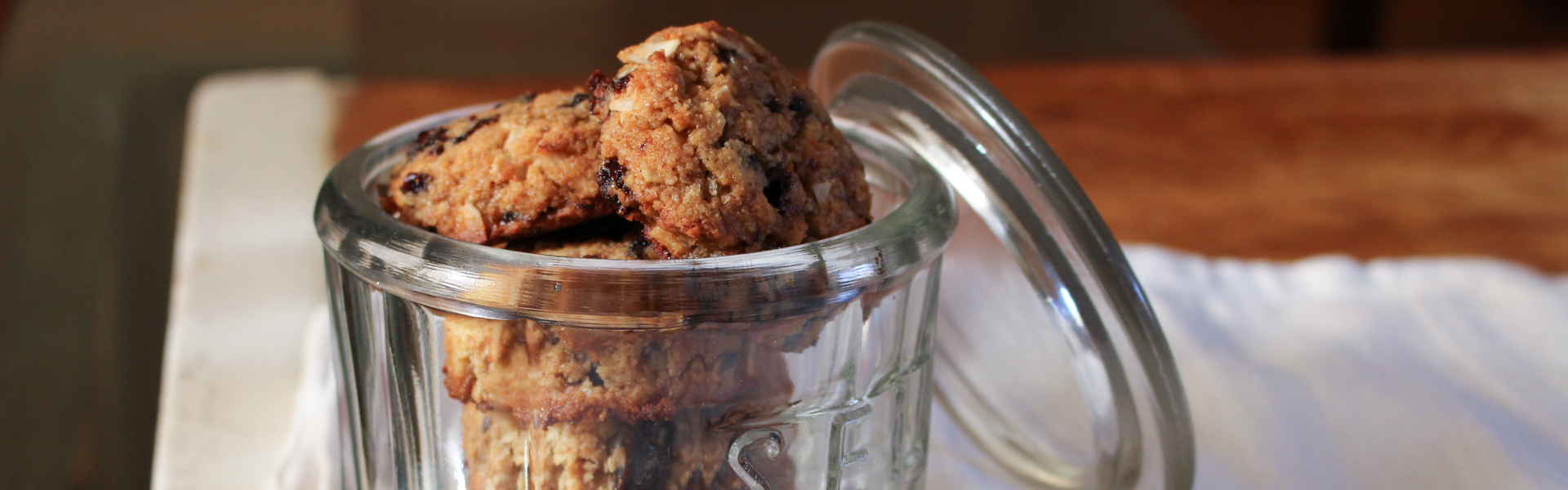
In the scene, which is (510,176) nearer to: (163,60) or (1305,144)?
(1305,144)

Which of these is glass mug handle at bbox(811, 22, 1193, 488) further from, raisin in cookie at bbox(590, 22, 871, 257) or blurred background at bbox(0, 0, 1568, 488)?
blurred background at bbox(0, 0, 1568, 488)

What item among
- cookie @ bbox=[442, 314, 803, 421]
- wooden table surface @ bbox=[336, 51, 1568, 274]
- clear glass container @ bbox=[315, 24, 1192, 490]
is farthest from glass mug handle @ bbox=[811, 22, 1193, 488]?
wooden table surface @ bbox=[336, 51, 1568, 274]

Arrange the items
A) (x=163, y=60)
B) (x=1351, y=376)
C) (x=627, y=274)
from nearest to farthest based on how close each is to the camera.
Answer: (x=627, y=274) < (x=1351, y=376) < (x=163, y=60)

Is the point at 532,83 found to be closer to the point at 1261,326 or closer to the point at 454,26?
the point at 1261,326

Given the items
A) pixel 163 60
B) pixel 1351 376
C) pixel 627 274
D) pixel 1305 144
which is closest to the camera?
pixel 627 274

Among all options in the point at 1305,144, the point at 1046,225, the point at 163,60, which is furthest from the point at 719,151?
the point at 163,60

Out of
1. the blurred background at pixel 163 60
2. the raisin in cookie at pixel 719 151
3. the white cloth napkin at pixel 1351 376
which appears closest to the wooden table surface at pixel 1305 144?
the white cloth napkin at pixel 1351 376

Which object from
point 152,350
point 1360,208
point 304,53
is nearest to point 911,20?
point 304,53

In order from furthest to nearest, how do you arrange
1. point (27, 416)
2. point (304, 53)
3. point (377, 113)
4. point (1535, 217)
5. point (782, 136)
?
point (304, 53), point (377, 113), point (1535, 217), point (27, 416), point (782, 136)
